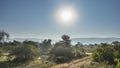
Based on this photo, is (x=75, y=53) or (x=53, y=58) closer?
(x=53, y=58)

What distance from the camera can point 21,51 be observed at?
38.8 meters

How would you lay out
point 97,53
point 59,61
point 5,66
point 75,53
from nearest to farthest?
1. point 97,53
2. point 5,66
3. point 59,61
4. point 75,53

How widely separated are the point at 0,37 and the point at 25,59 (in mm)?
49943

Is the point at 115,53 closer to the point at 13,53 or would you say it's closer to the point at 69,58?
the point at 69,58

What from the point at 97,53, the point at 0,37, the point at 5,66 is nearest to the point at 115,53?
the point at 97,53

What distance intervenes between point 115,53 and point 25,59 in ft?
69.1

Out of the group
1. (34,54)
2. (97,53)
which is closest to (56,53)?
(34,54)

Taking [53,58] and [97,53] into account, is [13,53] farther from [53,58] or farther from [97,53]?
[97,53]

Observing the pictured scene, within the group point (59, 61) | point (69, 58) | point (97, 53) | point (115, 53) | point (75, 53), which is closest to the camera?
point (115, 53)

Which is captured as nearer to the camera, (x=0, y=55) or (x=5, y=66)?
(x=5, y=66)

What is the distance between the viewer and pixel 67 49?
38.7 m

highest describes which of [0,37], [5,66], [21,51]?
[0,37]

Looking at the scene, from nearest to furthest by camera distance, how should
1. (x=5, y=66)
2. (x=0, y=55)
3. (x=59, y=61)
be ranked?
(x=5, y=66)
(x=59, y=61)
(x=0, y=55)

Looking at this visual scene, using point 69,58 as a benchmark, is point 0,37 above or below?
above
